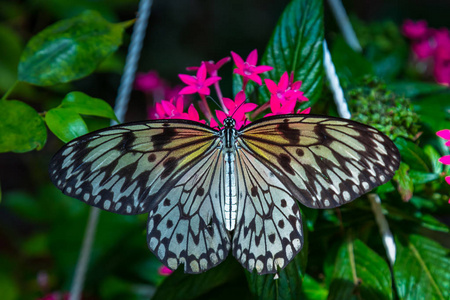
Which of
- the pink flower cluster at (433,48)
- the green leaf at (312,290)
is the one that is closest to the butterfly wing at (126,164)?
the green leaf at (312,290)

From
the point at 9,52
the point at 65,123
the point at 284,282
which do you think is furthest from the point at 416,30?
the point at 9,52

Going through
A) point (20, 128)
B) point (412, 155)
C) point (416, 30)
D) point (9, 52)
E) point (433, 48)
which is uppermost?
point (9, 52)

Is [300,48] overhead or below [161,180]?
overhead

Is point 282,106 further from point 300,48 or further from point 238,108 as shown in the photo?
point 300,48

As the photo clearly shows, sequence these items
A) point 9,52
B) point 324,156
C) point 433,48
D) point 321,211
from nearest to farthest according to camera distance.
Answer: point 324,156, point 321,211, point 433,48, point 9,52

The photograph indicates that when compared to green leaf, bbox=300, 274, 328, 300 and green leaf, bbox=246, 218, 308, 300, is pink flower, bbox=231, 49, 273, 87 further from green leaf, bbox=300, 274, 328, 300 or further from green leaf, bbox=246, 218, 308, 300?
green leaf, bbox=300, 274, 328, 300
